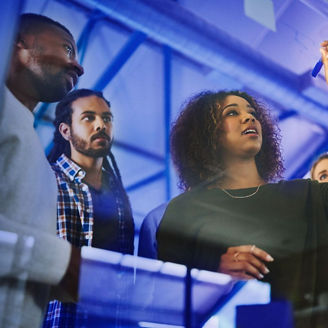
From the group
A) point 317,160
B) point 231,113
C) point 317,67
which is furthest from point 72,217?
point 317,67

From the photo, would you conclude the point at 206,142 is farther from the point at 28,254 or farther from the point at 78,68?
the point at 28,254

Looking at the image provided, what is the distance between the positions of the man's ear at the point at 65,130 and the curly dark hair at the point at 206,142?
1.11ft

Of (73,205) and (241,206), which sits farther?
(241,206)

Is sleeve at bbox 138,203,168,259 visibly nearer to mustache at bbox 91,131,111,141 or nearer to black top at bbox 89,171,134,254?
black top at bbox 89,171,134,254

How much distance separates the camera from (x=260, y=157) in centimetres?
156

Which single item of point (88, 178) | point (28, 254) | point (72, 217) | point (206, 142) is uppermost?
point (206, 142)

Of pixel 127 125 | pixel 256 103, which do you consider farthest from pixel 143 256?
pixel 256 103

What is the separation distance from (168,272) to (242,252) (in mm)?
262

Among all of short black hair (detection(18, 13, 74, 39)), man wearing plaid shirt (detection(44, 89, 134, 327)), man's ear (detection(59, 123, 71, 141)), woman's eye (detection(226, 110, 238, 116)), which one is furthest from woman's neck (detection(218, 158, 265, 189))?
short black hair (detection(18, 13, 74, 39))

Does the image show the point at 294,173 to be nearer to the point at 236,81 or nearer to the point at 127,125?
the point at 236,81

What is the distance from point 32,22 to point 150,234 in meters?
0.67

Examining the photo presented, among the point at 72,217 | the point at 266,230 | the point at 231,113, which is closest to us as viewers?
the point at 72,217

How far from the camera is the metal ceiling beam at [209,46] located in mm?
1377

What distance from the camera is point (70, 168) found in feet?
3.97
